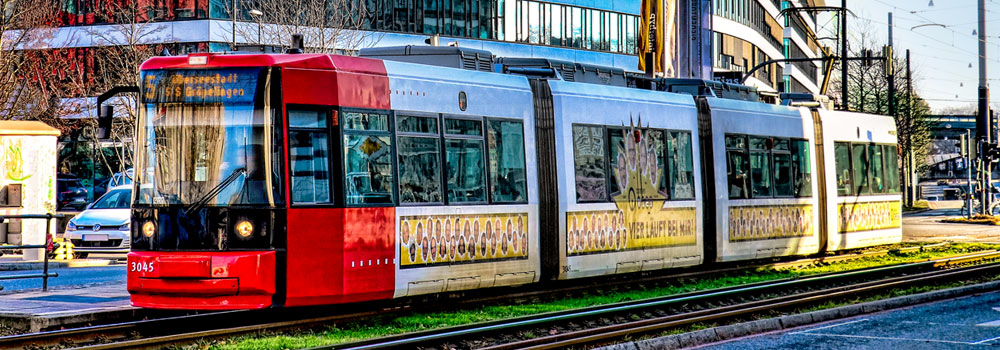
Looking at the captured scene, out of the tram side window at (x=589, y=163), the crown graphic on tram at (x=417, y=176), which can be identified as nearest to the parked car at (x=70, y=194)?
the crown graphic on tram at (x=417, y=176)

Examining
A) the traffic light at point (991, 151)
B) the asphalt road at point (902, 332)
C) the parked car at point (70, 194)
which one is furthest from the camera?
the parked car at point (70, 194)

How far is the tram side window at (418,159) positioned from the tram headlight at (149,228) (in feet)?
9.13

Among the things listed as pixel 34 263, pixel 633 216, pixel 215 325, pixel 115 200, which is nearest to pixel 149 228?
pixel 215 325

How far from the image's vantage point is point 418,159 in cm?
1523

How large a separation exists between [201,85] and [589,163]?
248 inches

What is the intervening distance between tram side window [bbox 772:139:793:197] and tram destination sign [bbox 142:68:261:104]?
12.2 metres

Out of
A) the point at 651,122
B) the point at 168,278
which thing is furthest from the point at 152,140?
the point at 651,122

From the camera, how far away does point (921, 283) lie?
19188mm

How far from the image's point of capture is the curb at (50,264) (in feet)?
71.7

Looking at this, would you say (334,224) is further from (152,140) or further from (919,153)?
(919,153)

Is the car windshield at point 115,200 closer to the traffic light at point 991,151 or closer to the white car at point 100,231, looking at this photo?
the white car at point 100,231

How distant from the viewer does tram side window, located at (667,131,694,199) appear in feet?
66.6

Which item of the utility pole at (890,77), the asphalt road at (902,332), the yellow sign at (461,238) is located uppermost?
the utility pole at (890,77)

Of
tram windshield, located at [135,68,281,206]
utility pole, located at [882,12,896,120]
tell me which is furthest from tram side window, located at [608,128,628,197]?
utility pole, located at [882,12,896,120]
